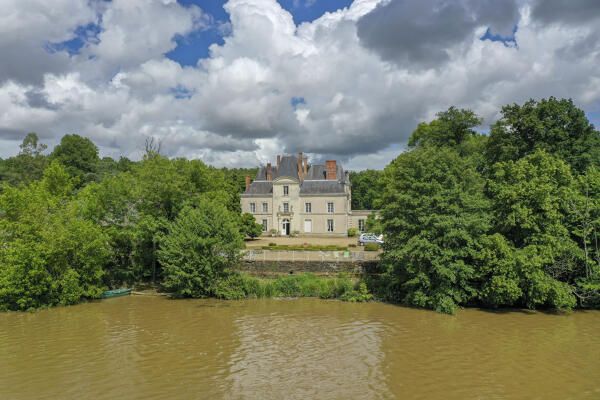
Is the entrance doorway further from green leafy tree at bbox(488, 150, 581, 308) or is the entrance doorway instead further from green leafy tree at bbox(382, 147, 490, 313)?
green leafy tree at bbox(488, 150, 581, 308)

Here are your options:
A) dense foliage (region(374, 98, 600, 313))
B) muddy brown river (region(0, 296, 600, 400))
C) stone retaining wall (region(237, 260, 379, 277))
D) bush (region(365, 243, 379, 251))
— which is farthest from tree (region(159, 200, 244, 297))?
bush (region(365, 243, 379, 251))

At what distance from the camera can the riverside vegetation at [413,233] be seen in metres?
15.5

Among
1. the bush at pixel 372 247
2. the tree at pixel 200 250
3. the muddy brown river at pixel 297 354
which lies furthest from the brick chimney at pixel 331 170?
the muddy brown river at pixel 297 354

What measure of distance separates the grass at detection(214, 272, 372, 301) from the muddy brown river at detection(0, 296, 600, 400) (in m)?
1.60

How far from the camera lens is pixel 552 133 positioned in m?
19.2

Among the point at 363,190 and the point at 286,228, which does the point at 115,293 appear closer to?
the point at 286,228

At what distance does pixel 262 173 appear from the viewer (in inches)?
1703

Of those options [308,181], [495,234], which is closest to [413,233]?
[495,234]

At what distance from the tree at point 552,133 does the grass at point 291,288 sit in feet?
38.0

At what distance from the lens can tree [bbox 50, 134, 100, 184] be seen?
52906mm

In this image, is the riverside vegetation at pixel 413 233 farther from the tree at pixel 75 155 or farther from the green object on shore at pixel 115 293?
the tree at pixel 75 155

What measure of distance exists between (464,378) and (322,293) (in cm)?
976

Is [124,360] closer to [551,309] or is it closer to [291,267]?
[291,267]

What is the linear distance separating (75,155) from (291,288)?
48.7 m
